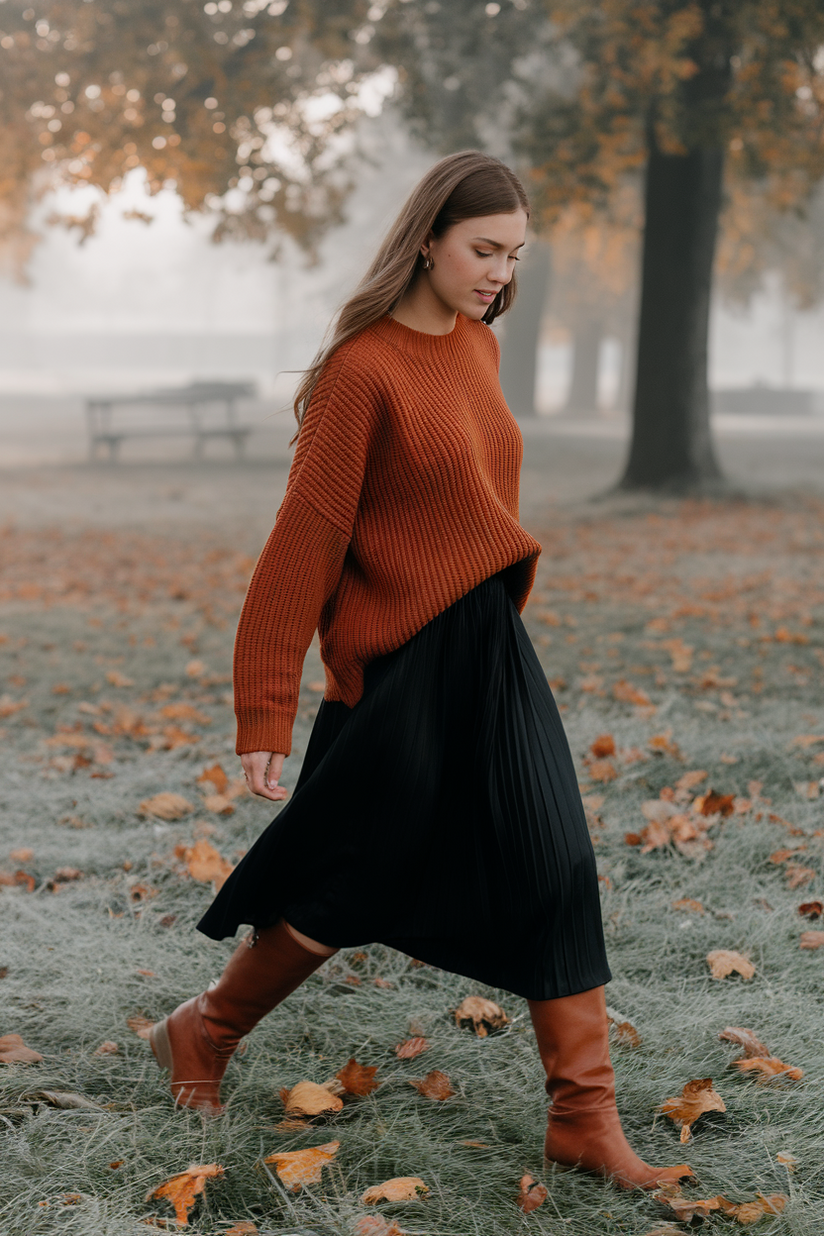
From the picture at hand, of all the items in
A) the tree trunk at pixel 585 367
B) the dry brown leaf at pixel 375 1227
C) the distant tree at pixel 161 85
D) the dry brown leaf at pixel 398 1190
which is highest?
the distant tree at pixel 161 85

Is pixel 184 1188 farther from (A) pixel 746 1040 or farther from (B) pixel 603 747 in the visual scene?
(B) pixel 603 747

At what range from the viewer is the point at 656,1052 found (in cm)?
262

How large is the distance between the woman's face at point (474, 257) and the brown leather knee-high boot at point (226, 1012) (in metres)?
1.18

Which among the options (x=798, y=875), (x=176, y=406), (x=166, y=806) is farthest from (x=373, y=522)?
(x=176, y=406)

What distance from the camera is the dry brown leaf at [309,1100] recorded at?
243cm

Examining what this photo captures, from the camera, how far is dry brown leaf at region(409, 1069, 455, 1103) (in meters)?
2.49

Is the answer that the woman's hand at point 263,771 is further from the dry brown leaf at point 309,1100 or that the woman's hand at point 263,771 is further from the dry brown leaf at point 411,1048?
the dry brown leaf at point 411,1048

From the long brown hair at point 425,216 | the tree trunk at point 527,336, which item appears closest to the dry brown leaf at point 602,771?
the long brown hair at point 425,216

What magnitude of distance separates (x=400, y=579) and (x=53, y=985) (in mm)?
1482

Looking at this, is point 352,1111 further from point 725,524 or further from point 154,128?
point 154,128

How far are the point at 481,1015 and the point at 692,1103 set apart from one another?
0.57 meters

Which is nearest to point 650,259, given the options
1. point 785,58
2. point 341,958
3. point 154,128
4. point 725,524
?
point 785,58

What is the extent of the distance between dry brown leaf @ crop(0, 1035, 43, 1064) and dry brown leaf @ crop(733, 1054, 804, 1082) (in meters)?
1.48

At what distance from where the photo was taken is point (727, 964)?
118 inches
